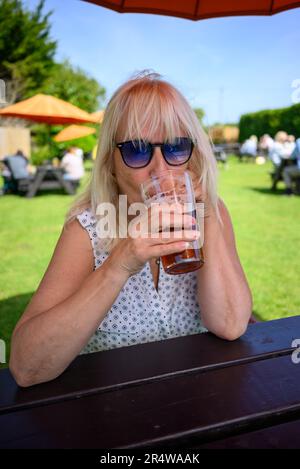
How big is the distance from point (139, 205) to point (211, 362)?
1.96ft

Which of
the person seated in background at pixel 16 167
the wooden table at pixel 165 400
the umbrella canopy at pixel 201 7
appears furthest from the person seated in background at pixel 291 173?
the wooden table at pixel 165 400

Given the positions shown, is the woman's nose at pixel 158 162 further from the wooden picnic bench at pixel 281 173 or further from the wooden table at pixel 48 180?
Result: the wooden table at pixel 48 180

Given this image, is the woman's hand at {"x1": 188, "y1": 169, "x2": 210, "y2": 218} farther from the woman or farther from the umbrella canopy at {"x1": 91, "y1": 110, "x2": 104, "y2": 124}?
the umbrella canopy at {"x1": 91, "y1": 110, "x2": 104, "y2": 124}

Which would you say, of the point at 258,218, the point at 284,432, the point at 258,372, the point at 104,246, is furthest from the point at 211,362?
the point at 258,218

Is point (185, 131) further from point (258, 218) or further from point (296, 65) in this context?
point (258, 218)

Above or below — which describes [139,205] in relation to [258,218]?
above

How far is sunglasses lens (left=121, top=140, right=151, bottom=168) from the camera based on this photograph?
1.35 meters

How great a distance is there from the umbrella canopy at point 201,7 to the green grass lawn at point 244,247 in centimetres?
104

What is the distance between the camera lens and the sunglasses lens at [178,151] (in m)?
1.36

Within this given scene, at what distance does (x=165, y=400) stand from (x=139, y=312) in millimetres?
534

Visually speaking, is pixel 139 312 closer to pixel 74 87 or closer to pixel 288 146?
pixel 288 146

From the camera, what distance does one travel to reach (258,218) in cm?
775
